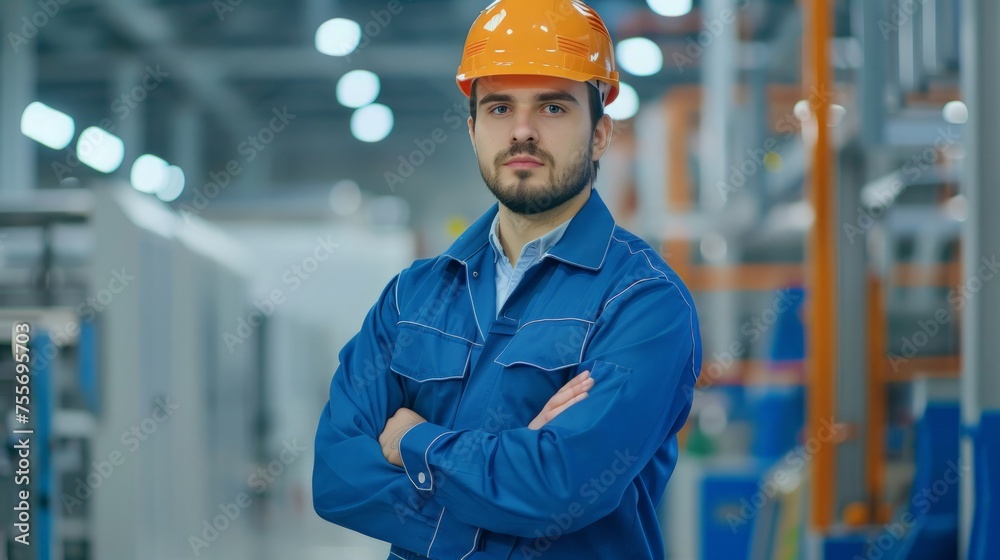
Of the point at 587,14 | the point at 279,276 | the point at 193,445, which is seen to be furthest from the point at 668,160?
the point at 587,14

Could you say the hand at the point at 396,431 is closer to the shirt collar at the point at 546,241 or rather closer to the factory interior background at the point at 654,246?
the shirt collar at the point at 546,241

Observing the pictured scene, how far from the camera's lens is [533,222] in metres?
2.05

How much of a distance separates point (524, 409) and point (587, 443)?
190mm

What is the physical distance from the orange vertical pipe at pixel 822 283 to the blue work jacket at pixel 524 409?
6.68 feet

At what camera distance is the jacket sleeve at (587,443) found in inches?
68.4

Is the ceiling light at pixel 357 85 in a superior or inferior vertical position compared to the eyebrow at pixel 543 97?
superior

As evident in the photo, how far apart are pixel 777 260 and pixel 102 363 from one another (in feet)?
25.8

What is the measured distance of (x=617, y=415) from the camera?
175cm

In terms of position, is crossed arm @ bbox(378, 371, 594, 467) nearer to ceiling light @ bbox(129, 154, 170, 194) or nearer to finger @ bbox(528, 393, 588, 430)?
finger @ bbox(528, 393, 588, 430)
